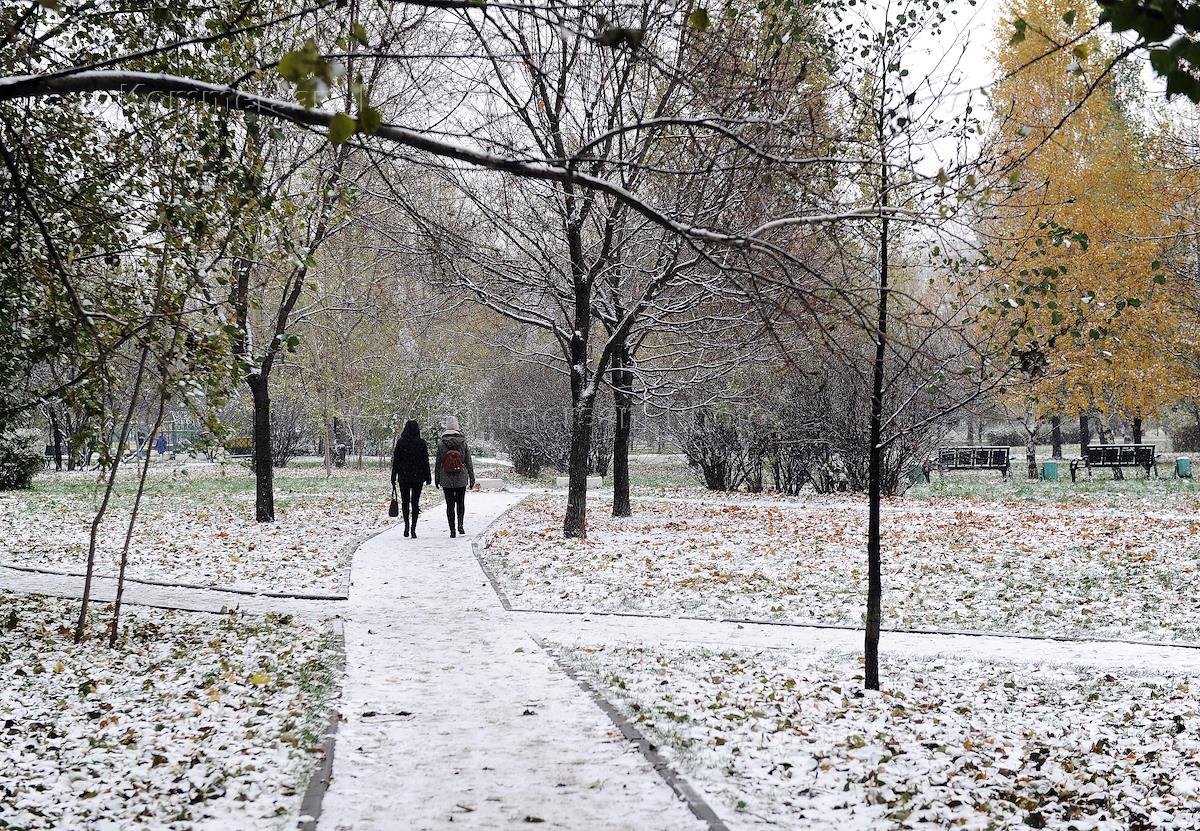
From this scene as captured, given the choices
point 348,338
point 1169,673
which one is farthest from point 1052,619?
point 348,338

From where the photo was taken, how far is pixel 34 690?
20.1 feet

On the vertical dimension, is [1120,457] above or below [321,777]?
above

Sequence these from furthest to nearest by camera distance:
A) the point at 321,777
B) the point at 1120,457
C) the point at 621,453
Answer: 1. the point at 1120,457
2. the point at 621,453
3. the point at 321,777

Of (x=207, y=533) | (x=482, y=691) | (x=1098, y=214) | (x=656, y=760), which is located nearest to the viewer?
(x=656, y=760)

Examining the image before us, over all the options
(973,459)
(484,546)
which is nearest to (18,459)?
(484,546)

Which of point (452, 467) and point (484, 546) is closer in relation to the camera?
point (484, 546)

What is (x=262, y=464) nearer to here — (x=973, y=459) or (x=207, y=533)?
(x=207, y=533)

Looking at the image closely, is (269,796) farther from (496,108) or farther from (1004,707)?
(496,108)

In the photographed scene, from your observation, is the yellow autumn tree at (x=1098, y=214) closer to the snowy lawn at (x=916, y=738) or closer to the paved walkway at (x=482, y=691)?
the paved walkway at (x=482, y=691)

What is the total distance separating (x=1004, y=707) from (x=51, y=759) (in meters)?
5.49

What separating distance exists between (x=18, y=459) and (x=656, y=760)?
930 inches

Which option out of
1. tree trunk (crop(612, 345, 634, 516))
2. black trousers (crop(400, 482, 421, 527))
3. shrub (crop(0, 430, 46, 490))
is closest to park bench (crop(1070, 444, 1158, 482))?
tree trunk (crop(612, 345, 634, 516))

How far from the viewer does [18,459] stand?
2342 centimetres

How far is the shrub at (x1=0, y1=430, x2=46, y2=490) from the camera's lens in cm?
2316
